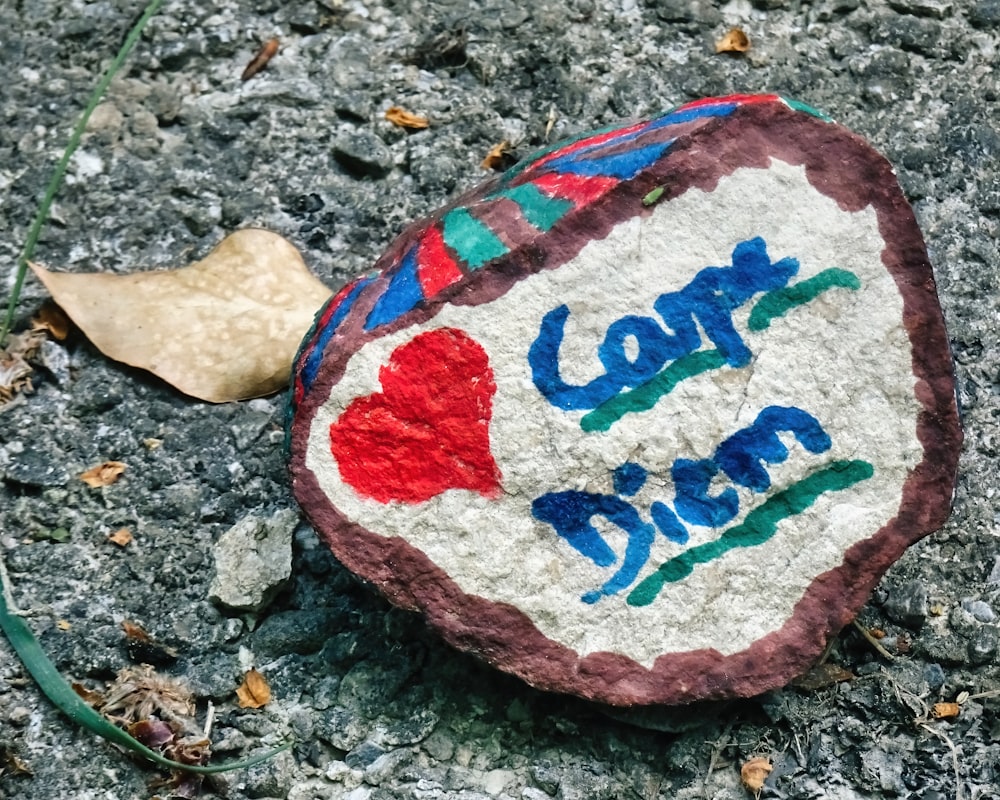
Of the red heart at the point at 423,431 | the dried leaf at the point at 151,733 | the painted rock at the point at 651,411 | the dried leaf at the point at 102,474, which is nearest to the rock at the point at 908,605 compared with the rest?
the painted rock at the point at 651,411

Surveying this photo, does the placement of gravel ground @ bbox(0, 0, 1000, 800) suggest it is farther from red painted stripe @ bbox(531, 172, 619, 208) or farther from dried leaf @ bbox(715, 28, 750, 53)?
red painted stripe @ bbox(531, 172, 619, 208)

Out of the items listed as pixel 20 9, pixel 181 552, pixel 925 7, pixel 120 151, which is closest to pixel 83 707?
pixel 181 552

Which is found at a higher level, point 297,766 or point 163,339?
point 163,339

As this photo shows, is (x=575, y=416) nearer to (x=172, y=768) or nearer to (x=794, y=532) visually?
(x=794, y=532)

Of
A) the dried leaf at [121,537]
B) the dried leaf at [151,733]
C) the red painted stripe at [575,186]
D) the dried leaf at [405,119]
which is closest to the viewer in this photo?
the red painted stripe at [575,186]

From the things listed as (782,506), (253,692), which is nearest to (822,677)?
(782,506)

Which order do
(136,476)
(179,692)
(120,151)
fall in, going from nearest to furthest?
1. (179,692)
2. (136,476)
3. (120,151)

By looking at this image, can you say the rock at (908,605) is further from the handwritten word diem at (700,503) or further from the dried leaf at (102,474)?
the dried leaf at (102,474)
